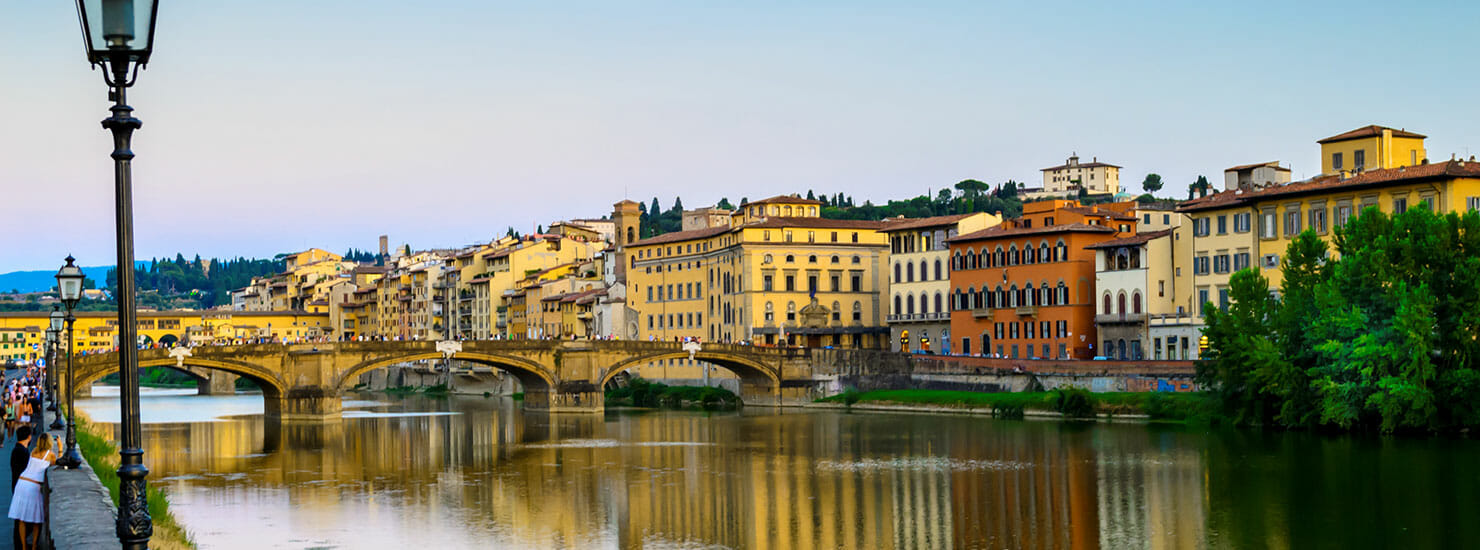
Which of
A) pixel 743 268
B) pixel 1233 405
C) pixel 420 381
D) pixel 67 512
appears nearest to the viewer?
pixel 67 512

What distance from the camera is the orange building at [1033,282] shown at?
71.0 metres

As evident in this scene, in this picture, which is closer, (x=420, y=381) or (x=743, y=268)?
(x=743, y=268)

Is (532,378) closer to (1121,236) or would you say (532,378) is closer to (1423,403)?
(1121,236)

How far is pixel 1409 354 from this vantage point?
4491cm

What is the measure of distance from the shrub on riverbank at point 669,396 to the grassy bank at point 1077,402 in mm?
10659

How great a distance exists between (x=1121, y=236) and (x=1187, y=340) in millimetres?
7121

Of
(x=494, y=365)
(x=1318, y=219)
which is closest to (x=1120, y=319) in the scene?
(x=1318, y=219)

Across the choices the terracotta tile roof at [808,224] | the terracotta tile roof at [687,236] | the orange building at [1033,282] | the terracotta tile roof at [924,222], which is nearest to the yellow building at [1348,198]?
the orange building at [1033,282]

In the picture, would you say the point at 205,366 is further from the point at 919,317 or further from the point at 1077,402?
the point at 1077,402

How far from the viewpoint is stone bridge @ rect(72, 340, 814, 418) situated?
67438 millimetres

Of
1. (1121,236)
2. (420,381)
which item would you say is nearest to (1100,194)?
(420,381)

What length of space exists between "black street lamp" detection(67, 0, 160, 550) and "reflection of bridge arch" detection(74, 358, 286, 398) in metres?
56.7

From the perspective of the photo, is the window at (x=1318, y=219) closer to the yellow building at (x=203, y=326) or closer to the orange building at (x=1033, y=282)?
the orange building at (x=1033, y=282)

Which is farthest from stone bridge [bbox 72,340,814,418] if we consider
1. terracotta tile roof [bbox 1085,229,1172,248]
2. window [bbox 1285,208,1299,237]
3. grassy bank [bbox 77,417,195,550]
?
grassy bank [bbox 77,417,195,550]
